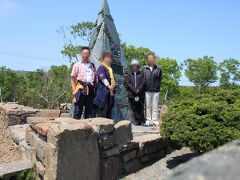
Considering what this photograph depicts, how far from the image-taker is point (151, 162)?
6.30 meters

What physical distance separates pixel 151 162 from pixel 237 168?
18.4ft

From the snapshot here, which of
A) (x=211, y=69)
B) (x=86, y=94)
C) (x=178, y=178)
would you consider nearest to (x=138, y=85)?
(x=86, y=94)

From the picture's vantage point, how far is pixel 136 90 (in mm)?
8062

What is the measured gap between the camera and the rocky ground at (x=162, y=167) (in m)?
5.54

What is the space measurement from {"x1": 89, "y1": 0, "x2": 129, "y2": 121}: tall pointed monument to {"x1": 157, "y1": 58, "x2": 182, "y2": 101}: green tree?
69.2ft

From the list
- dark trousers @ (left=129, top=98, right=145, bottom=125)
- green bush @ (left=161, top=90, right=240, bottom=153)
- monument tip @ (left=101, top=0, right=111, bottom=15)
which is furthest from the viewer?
Result: monument tip @ (left=101, top=0, right=111, bottom=15)

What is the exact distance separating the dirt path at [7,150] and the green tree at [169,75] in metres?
23.3

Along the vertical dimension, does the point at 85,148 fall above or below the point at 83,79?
below

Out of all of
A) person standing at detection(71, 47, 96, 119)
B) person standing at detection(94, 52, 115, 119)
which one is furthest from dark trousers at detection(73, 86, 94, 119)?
person standing at detection(94, 52, 115, 119)

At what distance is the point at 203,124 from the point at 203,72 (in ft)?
84.3

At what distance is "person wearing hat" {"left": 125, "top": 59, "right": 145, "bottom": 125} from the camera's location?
26.4ft

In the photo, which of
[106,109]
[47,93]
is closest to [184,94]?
[47,93]

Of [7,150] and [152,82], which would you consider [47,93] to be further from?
[7,150]

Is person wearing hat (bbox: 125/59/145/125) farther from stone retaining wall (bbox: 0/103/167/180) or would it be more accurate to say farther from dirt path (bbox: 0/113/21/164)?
dirt path (bbox: 0/113/21/164)
